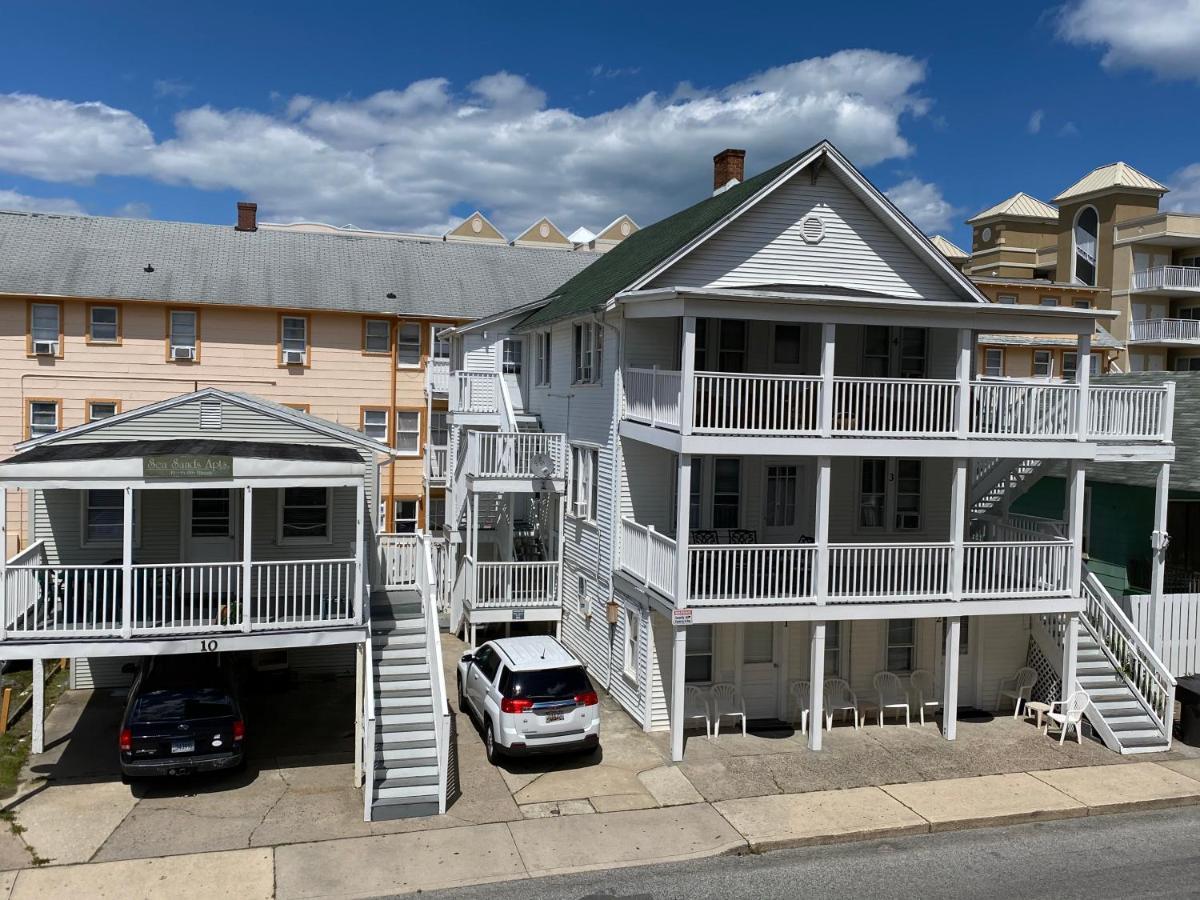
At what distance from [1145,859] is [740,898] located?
551 cm

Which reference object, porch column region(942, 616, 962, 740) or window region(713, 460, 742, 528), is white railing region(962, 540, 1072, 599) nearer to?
porch column region(942, 616, 962, 740)

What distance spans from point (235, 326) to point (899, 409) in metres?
22.2

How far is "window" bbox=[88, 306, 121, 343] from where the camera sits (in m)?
31.2

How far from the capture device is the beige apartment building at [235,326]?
30.9m

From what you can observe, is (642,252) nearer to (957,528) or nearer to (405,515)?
(957,528)

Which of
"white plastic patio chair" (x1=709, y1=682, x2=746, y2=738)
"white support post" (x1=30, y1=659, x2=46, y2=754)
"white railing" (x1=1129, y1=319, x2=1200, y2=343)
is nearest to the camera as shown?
"white support post" (x1=30, y1=659, x2=46, y2=754)

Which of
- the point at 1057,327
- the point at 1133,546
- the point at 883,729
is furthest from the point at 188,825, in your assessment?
the point at 1133,546

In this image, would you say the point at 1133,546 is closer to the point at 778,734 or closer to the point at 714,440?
the point at 778,734

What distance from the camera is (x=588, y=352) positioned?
22.4 meters

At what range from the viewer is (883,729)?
746 inches

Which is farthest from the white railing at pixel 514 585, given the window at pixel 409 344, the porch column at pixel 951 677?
the window at pixel 409 344

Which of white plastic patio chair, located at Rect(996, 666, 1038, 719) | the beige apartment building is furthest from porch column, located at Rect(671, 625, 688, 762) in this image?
the beige apartment building

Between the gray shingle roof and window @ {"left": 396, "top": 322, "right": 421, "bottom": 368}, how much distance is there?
2.22ft

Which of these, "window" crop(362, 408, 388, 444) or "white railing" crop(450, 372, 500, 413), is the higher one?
"white railing" crop(450, 372, 500, 413)
